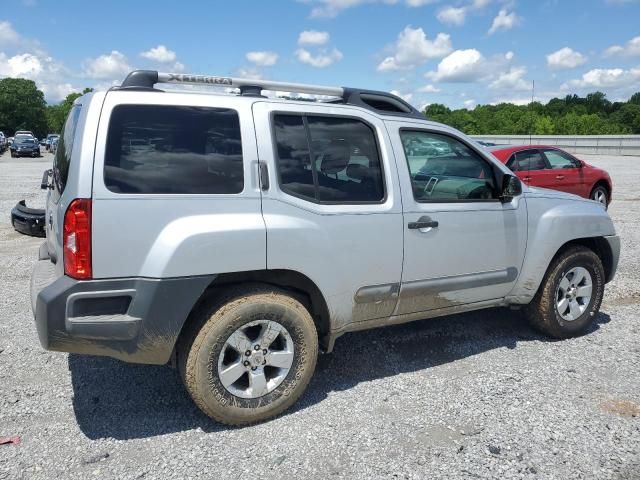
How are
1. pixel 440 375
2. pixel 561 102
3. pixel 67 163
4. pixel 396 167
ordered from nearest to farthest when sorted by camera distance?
pixel 67 163 → pixel 396 167 → pixel 440 375 → pixel 561 102

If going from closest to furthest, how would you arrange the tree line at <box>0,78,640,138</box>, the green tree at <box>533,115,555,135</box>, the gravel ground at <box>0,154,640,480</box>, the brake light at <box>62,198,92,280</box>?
the brake light at <box>62,198,92,280</box> → the gravel ground at <box>0,154,640,480</box> → the green tree at <box>533,115,555,135</box> → the tree line at <box>0,78,640,138</box>

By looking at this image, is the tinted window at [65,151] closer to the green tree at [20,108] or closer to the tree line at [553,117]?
the tree line at [553,117]

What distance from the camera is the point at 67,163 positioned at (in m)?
2.84

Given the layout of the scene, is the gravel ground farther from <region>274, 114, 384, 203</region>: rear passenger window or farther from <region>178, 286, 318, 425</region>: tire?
<region>274, 114, 384, 203</region>: rear passenger window

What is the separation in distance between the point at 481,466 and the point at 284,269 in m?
1.53

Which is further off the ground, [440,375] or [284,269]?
[284,269]

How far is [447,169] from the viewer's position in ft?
13.1

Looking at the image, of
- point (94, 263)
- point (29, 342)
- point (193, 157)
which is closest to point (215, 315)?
point (94, 263)

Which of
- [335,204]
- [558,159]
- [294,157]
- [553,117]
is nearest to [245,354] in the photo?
[335,204]

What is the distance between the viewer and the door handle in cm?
Result: 351

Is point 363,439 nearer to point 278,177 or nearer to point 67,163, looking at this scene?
point 278,177

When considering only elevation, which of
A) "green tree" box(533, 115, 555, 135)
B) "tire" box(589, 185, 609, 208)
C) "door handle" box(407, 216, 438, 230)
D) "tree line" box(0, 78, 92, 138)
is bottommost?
"tire" box(589, 185, 609, 208)

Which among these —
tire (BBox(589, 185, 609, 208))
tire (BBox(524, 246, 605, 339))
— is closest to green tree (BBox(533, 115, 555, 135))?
tire (BBox(589, 185, 609, 208))

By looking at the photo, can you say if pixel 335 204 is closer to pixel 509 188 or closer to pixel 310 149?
pixel 310 149
